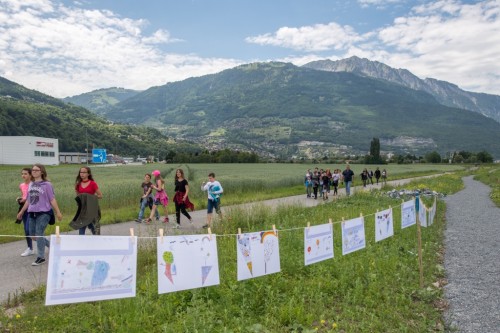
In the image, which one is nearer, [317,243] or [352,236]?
[317,243]

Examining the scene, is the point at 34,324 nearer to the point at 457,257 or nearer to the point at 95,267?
the point at 95,267

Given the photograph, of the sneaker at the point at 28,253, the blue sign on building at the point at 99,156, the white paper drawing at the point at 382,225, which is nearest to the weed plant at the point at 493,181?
the white paper drawing at the point at 382,225

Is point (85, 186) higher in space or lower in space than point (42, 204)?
higher

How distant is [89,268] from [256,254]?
2545mm

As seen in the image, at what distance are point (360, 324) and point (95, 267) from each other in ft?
11.8

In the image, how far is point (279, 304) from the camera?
600cm

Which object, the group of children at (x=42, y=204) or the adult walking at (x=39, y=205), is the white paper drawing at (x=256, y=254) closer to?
the group of children at (x=42, y=204)

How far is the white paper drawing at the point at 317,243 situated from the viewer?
6784mm

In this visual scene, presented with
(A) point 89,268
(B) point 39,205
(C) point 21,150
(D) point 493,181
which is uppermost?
(C) point 21,150

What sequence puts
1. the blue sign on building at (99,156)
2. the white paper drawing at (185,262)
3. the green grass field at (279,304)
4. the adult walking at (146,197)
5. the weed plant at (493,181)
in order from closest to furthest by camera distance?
the white paper drawing at (185,262)
the green grass field at (279,304)
the adult walking at (146,197)
the weed plant at (493,181)
the blue sign on building at (99,156)

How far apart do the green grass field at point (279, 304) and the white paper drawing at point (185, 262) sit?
474mm

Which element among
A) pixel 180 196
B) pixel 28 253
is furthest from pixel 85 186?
pixel 180 196

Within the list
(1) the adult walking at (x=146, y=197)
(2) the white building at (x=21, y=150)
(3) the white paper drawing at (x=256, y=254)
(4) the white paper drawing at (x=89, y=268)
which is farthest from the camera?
(2) the white building at (x=21, y=150)

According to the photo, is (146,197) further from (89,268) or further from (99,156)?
(99,156)
